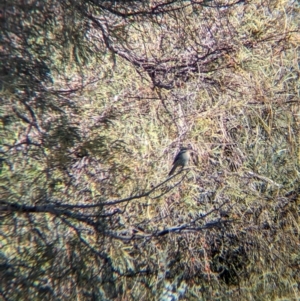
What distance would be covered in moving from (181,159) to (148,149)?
0.21 metres

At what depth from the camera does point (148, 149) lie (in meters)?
3.25

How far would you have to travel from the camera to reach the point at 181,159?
128 inches

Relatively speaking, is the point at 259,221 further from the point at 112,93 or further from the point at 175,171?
the point at 112,93

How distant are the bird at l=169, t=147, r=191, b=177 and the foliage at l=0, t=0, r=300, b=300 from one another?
0.05 m

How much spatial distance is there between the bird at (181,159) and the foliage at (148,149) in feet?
0.16

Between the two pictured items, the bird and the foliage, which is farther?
the bird

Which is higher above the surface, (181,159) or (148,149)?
(148,149)

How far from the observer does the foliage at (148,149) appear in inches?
90.1

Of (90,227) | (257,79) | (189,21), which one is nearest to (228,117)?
(257,79)

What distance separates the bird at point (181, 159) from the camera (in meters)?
3.24

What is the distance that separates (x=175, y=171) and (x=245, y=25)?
1176mm

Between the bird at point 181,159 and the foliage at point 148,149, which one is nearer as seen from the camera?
the foliage at point 148,149

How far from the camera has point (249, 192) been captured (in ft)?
10.7

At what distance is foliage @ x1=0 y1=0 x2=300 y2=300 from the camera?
2289 millimetres
